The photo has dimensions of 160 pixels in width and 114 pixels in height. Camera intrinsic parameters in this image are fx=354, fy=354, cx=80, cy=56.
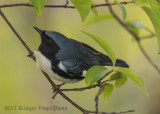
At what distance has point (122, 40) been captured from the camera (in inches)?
217

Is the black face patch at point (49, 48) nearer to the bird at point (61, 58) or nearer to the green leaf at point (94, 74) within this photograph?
the bird at point (61, 58)

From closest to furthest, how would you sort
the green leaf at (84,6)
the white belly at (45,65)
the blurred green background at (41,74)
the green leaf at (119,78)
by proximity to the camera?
the green leaf at (84,6), the green leaf at (119,78), the white belly at (45,65), the blurred green background at (41,74)

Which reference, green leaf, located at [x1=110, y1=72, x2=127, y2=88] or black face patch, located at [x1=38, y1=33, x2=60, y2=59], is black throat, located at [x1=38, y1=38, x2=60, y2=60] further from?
green leaf, located at [x1=110, y1=72, x2=127, y2=88]

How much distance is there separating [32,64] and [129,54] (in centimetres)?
149

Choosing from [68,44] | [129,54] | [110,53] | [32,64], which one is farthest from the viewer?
[129,54]

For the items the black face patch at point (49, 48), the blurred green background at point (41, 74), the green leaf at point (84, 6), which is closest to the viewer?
the green leaf at point (84, 6)

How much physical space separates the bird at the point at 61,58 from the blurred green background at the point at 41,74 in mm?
1612

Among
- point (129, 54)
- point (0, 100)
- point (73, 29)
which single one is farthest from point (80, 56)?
point (129, 54)

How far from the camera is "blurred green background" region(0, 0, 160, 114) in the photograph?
4539 millimetres

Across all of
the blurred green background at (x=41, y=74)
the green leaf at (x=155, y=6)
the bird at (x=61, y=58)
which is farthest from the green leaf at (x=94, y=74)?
the blurred green background at (x=41, y=74)

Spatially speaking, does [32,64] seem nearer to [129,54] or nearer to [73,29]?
[73,29]

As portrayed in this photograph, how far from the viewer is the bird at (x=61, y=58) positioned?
8.29ft

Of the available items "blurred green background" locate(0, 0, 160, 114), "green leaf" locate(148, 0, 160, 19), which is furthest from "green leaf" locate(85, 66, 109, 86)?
"blurred green background" locate(0, 0, 160, 114)

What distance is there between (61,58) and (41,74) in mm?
→ 2276
